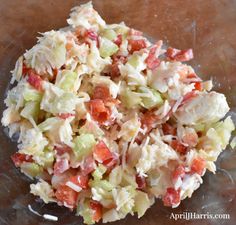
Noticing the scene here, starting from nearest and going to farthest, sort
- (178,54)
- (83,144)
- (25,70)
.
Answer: (83,144) → (25,70) → (178,54)

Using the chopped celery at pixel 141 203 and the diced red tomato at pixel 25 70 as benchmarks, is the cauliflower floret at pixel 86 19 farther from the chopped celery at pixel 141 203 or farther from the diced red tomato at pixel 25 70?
the chopped celery at pixel 141 203

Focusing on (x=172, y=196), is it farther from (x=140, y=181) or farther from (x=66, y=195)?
(x=66, y=195)

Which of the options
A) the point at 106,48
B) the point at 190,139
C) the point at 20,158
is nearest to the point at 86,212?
the point at 20,158

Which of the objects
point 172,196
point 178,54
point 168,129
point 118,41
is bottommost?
point 172,196

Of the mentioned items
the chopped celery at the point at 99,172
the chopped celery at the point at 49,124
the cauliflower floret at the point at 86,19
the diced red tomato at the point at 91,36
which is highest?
the cauliflower floret at the point at 86,19

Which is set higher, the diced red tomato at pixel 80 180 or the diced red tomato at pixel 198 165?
the diced red tomato at pixel 80 180

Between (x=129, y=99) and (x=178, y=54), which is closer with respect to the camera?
(x=129, y=99)

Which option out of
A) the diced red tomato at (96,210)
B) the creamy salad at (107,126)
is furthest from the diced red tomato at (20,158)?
the diced red tomato at (96,210)
